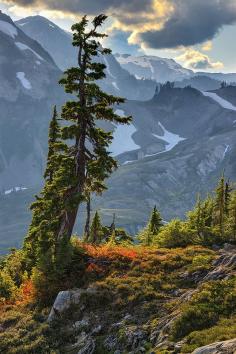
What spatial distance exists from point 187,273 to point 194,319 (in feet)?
23.3

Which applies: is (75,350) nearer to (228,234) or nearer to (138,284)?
(138,284)

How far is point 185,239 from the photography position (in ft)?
114

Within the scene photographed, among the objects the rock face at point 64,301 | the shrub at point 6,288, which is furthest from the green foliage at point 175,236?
the rock face at point 64,301

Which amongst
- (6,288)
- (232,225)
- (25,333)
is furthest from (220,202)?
(25,333)

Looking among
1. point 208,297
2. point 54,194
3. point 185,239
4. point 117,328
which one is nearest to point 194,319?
point 208,297

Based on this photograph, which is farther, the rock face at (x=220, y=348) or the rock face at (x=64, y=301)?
the rock face at (x=64, y=301)

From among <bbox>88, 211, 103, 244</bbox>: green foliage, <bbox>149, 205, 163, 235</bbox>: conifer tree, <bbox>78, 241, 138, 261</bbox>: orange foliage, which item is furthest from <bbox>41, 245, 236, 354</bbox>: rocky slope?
<bbox>149, 205, 163, 235</bbox>: conifer tree

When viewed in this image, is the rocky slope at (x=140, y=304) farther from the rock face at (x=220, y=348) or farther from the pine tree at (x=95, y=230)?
the pine tree at (x=95, y=230)

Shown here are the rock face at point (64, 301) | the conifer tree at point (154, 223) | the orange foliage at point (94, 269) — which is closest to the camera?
the rock face at point (64, 301)

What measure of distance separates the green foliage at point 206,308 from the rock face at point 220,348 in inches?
101

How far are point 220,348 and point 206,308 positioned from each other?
13.2 feet

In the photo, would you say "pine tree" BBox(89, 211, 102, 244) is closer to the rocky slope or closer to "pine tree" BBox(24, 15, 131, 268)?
"pine tree" BBox(24, 15, 131, 268)

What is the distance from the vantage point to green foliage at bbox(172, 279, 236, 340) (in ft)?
56.3

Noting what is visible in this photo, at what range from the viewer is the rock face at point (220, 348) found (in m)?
13.7
